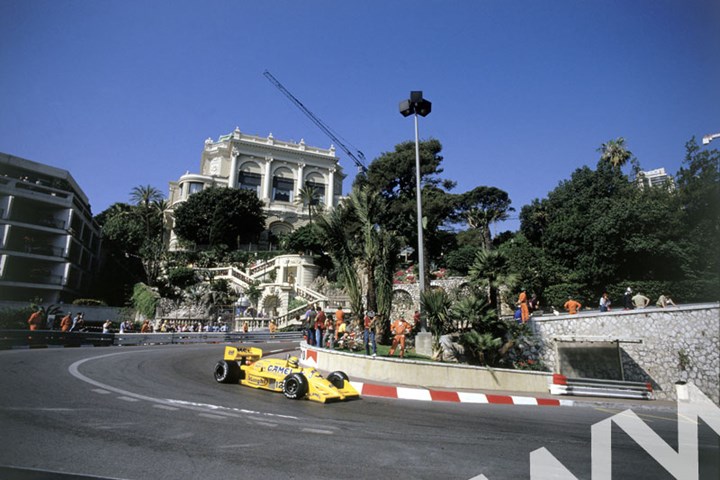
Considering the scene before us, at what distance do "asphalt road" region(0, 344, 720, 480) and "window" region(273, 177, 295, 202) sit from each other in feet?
238

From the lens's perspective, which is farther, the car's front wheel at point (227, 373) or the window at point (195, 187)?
the window at point (195, 187)

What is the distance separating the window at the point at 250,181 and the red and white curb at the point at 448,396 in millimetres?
70591

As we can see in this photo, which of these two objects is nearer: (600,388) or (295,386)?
(295,386)

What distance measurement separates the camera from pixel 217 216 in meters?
63.8

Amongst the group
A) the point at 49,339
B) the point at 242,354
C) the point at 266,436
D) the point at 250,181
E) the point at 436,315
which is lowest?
the point at 49,339

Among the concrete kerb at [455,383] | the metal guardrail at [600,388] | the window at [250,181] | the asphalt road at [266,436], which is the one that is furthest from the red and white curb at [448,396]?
the window at [250,181]

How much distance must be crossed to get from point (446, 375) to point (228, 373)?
21.5ft

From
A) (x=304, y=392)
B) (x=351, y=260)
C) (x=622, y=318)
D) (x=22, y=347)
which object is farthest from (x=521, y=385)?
(x=22, y=347)

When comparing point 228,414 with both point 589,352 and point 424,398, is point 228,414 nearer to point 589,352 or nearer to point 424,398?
point 424,398

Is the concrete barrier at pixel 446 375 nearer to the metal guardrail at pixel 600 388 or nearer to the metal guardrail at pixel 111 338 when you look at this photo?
the metal guardrail at pixel 600 388

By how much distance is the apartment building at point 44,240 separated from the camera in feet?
112

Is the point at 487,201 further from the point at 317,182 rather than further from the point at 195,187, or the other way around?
the point at 195,187

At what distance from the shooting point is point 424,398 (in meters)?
10.7

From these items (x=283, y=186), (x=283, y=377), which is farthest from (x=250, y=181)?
(x=283, y=377)
